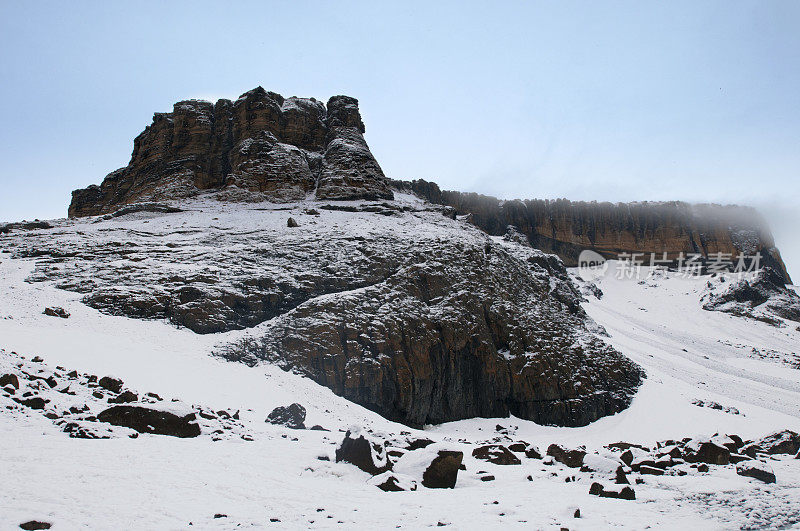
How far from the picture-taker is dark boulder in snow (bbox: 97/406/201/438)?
31.7ft

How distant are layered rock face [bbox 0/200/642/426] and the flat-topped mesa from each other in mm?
10376

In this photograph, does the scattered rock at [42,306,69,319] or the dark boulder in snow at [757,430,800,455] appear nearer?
the dark boulder in snow at [757,430,800,455]

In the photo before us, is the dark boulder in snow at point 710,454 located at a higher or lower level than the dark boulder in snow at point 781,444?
higher

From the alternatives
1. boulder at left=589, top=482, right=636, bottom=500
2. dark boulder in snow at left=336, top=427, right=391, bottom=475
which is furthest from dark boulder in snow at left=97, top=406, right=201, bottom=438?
boulder at left=589, top=482, right=636, bottom=500

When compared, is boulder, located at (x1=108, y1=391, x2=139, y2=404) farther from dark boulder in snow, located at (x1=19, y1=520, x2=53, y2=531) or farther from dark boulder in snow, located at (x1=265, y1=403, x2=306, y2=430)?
dark boulder in snow, located at (x1=19, y1=520, x2=53, y2=531)

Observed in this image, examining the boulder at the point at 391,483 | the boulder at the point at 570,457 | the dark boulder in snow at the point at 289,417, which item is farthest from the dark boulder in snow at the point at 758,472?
the dark boulder in snow at the point at 289,417

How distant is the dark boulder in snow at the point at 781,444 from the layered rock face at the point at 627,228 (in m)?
62.9

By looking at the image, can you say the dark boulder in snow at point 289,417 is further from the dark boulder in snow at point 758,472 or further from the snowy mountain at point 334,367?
the dark boulder in snow at point 758,472

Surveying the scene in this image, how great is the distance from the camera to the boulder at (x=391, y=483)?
8.15 m

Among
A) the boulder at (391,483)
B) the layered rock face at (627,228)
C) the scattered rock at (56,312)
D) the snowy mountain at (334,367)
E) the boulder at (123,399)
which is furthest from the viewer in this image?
the layered rock face at (627,228)

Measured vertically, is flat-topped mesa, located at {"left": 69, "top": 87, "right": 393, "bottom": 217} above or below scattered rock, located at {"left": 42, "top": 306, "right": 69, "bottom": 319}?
above

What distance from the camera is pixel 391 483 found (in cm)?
819

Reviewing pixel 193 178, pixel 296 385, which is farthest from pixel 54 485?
pixel 193 178

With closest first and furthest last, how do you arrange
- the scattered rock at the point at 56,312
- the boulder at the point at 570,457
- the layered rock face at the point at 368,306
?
the boulder at the point at 570,457, the scattered rock at the point at 56,312, the layered rock face at the point at 368,306
